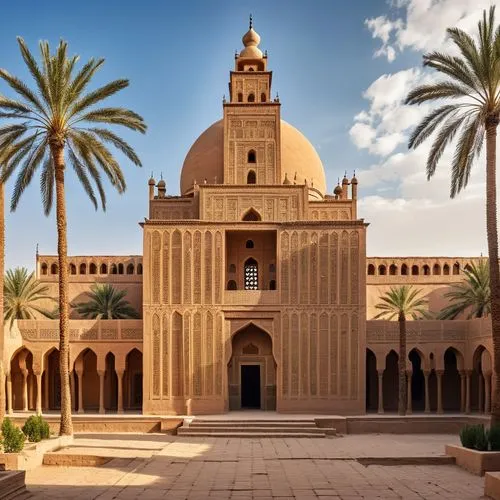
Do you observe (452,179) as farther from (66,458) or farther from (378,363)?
(66,458)

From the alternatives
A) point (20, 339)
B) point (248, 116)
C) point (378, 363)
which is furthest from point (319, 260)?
point (20, 339)

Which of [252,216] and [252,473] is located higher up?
[252,216]

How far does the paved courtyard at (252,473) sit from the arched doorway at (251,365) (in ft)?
24.0

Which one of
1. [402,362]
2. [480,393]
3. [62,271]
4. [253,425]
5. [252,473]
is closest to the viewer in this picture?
[252,473]

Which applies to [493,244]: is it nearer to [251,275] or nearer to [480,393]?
[480,393]

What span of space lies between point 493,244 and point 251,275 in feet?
45.4

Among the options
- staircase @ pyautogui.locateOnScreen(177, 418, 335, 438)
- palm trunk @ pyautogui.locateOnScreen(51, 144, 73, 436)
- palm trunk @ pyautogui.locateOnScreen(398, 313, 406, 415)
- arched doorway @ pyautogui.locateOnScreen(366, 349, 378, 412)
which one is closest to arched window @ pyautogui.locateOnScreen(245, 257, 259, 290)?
arched doorway @ pyautogui.locateOnScreen(366, 349, 378, 412)

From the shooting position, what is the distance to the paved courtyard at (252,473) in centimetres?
1223

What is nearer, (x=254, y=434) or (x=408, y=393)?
(x=254, y=434)

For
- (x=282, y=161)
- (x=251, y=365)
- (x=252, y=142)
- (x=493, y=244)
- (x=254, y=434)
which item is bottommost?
(x=254, y=434)

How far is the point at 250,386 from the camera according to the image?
2877 cm

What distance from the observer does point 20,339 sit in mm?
28016

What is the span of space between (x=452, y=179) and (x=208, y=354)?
479 inches

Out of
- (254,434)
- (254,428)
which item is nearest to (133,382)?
(254,428)
